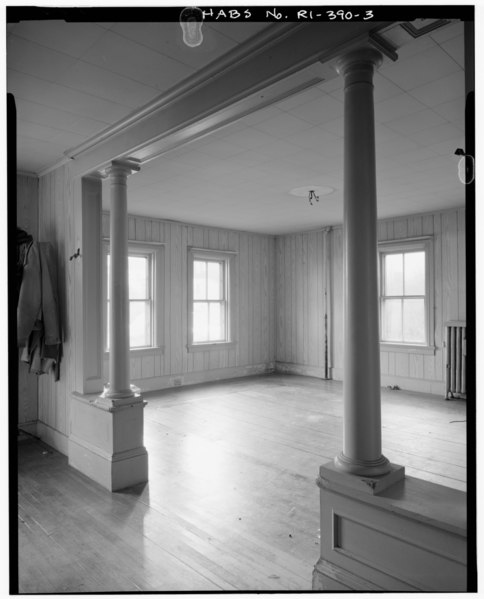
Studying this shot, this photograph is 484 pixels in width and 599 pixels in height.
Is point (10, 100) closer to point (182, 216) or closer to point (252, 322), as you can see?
point (182, 216)

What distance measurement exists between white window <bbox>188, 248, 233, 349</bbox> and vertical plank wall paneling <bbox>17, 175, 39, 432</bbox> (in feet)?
9.19

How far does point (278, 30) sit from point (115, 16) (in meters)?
0.87

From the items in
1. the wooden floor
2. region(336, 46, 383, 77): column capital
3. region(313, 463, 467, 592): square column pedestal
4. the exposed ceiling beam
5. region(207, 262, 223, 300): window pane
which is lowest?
the wooden floor

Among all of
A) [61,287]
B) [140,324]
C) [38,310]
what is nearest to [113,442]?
[38,310]

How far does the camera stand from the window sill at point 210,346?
21.0 ft

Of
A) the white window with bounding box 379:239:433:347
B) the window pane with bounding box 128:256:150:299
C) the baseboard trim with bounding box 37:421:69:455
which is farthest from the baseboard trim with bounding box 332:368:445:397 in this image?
the baseboard trim with bounding box 37:421:69:455

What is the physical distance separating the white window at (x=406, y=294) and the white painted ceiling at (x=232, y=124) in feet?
3.80

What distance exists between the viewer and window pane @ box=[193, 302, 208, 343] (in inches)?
258

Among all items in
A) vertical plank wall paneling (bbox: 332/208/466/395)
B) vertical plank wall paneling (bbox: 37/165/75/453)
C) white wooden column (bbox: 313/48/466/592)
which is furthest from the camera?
vertical plank wall paneling (bbox: 332/208/466/395)

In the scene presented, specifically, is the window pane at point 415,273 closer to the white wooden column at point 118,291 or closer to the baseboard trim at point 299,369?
the baseboard trim at point 299,369

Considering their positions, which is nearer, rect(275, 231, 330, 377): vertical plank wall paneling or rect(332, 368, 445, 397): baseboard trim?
rect(332, 368, 445, 397): baseboard trim

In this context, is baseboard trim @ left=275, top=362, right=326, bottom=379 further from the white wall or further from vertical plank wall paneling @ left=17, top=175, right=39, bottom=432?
vertical plank wall paneling @ left=17, top=175, right=39, bottom=432

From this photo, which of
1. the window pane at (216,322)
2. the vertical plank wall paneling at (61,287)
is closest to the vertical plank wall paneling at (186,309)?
the window pane at (216,322)

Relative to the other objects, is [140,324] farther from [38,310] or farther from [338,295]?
[338,295]
